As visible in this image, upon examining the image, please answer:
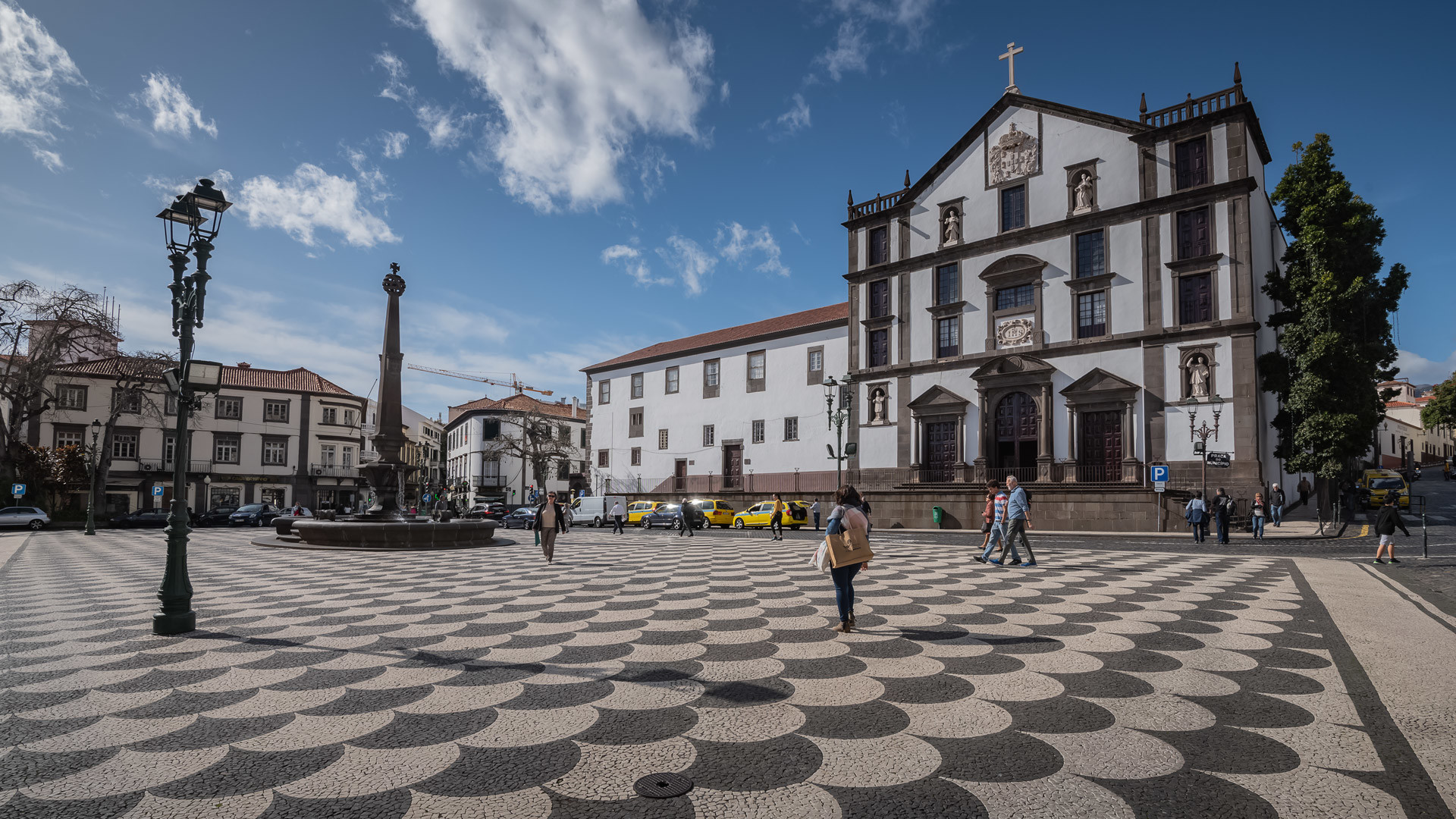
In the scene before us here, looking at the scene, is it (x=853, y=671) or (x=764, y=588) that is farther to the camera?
(x=764, y=588)

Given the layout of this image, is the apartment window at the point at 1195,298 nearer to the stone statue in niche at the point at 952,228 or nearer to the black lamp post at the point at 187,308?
the stone statue in niche at the point at 952,228

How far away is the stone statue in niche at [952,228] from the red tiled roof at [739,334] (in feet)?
23.4

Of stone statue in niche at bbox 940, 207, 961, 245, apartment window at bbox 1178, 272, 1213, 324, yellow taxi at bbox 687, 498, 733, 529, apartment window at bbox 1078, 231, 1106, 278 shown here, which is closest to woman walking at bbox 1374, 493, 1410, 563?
apartment window at bbox 1178, 272, 1213, 324

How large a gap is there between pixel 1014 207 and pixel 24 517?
49.5 meters

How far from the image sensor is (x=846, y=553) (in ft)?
24.0

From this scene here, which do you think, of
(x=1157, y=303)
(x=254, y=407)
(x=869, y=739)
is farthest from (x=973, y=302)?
(x=254, y=407)

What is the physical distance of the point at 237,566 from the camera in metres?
15.4

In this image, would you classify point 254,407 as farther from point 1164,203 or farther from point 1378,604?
point 1378,604

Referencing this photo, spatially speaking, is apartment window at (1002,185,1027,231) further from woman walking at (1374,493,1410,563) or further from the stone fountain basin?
the stone fountain basin

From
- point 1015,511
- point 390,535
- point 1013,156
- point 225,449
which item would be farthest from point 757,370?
point 225,449

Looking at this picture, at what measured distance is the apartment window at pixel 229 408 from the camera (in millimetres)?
54062

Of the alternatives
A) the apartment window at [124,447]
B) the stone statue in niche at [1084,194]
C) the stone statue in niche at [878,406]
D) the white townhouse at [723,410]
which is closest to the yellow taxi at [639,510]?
the white townhouse at [723,410]

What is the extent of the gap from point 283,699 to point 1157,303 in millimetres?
32254

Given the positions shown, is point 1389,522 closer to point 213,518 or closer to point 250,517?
point 250,517
